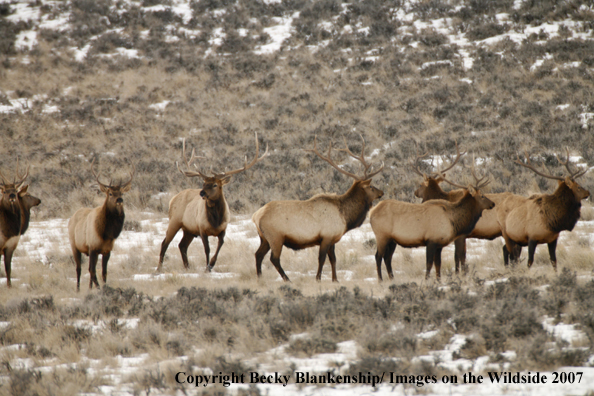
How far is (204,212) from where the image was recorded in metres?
9.84

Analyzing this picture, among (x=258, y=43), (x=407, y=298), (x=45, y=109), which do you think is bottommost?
(x=407, y=298)

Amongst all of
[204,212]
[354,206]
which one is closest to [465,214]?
[354,206]

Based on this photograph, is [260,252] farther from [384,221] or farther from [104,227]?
[104,227]

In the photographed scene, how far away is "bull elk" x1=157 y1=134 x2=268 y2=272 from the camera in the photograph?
9367 mm

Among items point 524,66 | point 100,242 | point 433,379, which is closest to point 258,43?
point 524,66

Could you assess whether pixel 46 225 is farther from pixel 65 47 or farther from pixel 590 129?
pixel 65 47

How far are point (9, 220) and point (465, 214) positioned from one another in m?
7.75

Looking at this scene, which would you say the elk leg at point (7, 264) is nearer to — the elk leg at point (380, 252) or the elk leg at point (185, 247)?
the elk leg at point (185, 247)

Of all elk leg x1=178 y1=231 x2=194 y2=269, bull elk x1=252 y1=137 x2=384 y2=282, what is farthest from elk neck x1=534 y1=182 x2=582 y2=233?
elk leg x1=178 y1=231 x2=194 y2=269

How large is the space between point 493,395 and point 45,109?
80.7 ft

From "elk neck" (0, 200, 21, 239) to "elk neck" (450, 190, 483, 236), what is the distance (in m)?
7.40

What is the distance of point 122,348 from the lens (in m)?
5.05

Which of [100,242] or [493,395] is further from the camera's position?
[100,242]

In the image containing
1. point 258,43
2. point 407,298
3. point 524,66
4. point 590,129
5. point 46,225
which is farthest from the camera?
point 258,43
